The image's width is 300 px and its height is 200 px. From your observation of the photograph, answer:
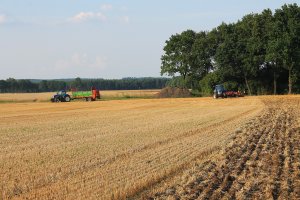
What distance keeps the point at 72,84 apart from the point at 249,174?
156 metres

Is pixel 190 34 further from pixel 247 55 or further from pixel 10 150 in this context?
pixel 10 150

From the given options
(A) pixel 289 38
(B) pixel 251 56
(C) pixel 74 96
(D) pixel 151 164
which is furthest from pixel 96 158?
(B) pixel 251 56

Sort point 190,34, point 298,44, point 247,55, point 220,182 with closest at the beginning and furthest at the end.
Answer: point 220,182
point 298,44
point 247,55
point 190,34

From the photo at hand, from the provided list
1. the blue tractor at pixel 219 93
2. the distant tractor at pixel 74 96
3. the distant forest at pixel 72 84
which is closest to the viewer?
the blue tractor at pixel 219 93

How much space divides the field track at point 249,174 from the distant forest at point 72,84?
131 metres

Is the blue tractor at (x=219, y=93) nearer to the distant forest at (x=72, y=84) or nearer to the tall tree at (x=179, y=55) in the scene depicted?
the tall tree at (x=179, y=55)

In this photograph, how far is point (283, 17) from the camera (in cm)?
7094

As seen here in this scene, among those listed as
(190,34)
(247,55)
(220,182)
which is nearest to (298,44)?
(247,55)

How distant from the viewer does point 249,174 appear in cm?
1241

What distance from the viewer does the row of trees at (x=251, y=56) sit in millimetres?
67875

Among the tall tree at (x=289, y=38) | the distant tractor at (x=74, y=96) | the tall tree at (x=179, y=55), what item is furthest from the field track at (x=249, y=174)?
the tall tree at (x=179, y=55)

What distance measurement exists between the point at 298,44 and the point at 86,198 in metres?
61.6

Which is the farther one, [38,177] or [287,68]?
[287,68]

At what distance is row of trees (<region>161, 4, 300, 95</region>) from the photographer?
6788 cm
